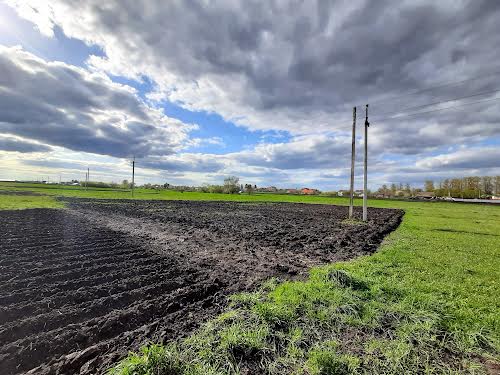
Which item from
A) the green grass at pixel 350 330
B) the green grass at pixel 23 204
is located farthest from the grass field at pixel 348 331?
the green grass at pixel 23 204

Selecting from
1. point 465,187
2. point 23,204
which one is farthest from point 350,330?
point 465,187

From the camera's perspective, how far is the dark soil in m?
3.78

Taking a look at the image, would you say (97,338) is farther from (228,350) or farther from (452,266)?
(452,266)

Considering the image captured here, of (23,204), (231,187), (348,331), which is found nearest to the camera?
(348,331)

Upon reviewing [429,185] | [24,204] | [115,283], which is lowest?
[115,283]

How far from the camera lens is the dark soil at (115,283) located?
3.78 meters

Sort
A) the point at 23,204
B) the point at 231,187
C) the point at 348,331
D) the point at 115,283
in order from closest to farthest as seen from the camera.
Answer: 1. the point at 348,331
2. the point at 115,283
3. the point at 23,204
4. the point at 231,187

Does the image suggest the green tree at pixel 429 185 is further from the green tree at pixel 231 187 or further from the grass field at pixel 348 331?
the grass field at pixel 348 331

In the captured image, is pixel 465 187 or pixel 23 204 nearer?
pixel 23 204

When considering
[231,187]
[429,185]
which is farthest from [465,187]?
[231,187]

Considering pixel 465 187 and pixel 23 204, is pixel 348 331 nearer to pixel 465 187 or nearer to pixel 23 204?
pixel 23 204

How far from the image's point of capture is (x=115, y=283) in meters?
6.43

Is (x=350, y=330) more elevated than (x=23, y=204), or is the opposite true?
(x=23, y=204)

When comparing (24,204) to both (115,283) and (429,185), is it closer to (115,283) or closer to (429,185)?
(115,283)
